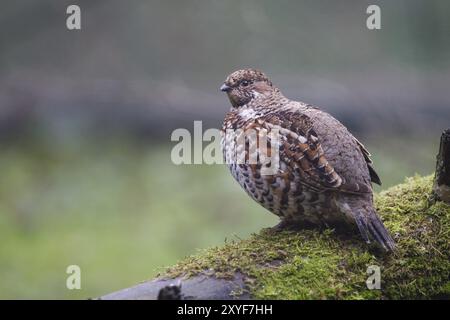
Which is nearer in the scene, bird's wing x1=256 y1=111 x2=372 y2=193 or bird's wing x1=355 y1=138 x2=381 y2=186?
bird's wing x1=256 y1=111 x2=372 y2=193

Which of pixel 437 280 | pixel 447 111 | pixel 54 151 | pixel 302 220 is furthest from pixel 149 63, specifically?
pixel 437 280

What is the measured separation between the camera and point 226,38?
10.3 metres

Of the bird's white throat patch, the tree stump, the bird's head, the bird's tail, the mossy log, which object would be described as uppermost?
the bird's head

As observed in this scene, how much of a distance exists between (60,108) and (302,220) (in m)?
6.94

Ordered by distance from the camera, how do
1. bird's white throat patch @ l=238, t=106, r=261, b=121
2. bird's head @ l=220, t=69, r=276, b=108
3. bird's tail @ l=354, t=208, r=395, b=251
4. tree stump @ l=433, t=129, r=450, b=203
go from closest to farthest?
bird's tail @ l=354, t=208, r=395, b=251, tree stump @ l=433, t=129, r=450, b=203, bird's white throat patch @ l=238, t=106, r=261, b=121, bird's head @ l=220, t=69, r=276, b=108

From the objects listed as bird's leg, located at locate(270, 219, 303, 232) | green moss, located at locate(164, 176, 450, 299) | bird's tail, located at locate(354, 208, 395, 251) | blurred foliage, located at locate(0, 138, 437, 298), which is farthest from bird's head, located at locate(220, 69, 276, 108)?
blurred foliage, located at locate(0, 138, 437, 298)

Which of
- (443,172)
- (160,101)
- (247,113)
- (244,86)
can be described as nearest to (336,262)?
(443,172)

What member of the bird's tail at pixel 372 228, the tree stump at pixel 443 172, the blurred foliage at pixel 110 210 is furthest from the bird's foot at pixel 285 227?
the blurred foliage at pixel 110 210

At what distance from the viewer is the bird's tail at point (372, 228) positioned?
3.54 metres

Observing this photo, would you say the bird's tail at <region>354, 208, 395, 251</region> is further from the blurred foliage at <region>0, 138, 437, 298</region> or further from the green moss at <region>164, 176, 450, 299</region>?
the blurred foliage at <region>0, 138, 437, 298</region>

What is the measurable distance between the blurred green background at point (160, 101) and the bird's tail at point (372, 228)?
12.1 ft

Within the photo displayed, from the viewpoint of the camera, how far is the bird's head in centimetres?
448

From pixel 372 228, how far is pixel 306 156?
592 millimetres
